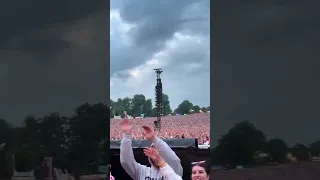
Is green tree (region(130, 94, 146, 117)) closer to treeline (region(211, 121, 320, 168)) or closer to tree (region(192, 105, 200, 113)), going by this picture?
tree (region(192, 105, 200, 113))

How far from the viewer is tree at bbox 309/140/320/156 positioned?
3230 millimetres

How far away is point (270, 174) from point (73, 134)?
1.49 m

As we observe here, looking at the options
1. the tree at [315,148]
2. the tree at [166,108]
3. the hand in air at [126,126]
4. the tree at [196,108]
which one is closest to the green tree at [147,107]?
the tree at [166,108]

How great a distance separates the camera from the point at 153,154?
147 inches

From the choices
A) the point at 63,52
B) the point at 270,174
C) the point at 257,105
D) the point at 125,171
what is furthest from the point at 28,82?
the point at 270,174

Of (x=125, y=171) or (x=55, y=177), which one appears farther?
(x=125, y=171)

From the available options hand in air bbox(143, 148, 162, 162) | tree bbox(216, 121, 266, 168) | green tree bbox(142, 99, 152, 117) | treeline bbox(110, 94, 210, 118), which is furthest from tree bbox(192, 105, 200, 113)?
tree bbox(216, 121, 266, 168)

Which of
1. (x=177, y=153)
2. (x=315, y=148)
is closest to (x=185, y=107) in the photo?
(x=177, y=153)

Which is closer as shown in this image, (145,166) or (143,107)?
(145,166)

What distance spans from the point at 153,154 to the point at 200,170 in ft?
1.37

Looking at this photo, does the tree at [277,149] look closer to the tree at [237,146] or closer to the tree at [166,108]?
the tree at [237,146]

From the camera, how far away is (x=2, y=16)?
10.9ft

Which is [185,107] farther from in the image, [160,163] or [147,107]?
[160,163]

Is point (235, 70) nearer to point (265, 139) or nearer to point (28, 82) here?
point (265, 139)
